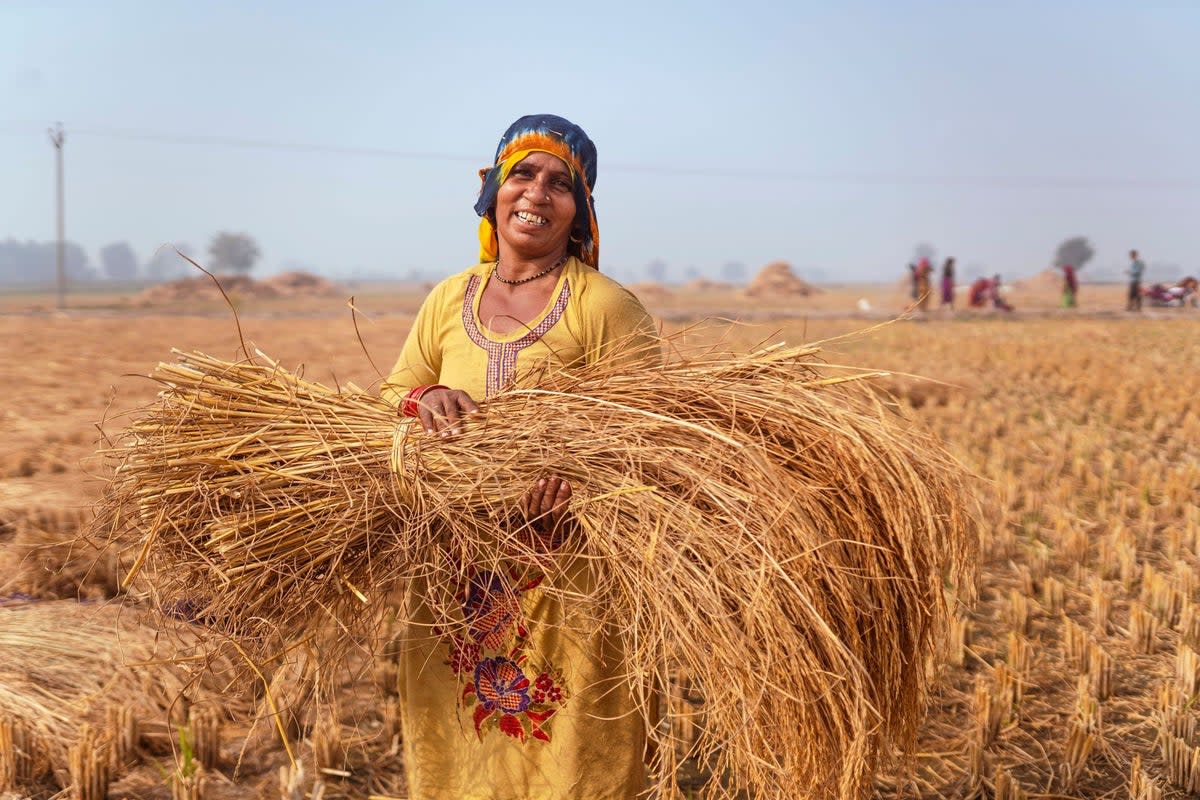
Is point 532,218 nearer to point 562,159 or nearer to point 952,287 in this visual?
point 562,159

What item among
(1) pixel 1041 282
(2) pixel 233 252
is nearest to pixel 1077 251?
(1) pixel 1041 282

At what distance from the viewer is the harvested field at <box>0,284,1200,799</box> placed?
104 inches

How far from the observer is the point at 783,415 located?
1.93 meters

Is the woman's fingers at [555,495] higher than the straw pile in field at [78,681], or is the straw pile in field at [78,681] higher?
the woman's fingers at [555,495]

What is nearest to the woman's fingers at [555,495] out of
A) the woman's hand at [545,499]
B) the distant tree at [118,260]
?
the woman's hand at [545,499]

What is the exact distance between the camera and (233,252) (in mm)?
111188

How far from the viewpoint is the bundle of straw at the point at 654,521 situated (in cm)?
176

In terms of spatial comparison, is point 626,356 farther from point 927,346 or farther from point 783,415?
point 927,346

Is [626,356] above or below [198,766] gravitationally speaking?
above

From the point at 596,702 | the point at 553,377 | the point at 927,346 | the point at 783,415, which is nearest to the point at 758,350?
the point at 783,415

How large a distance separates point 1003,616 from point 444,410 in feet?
8.68

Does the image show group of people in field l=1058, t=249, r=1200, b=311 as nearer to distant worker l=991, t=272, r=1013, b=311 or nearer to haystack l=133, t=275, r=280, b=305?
distant worker l=991, t=272, r=1013, b=311

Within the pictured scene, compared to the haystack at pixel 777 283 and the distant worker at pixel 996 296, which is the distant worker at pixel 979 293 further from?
the haystack at pixel 777 283

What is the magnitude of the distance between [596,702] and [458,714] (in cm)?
31
